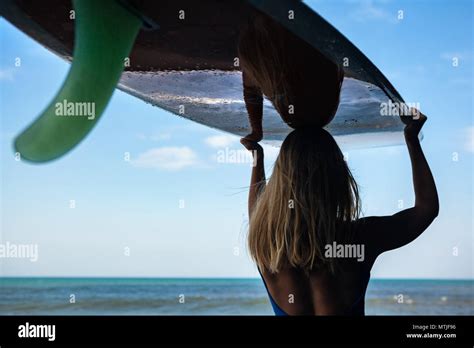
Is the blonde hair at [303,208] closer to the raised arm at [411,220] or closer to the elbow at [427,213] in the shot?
the raised arm at [411,220]

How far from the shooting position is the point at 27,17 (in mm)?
2500

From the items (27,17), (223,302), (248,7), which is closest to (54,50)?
(27,17)

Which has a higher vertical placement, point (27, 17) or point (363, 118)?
point (27, 17)

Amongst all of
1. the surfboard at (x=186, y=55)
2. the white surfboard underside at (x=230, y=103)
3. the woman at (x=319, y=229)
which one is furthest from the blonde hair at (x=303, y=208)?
the white surfboard underside at (x=230, y=103)

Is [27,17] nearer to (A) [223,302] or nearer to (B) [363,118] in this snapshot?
(B) [363,118]

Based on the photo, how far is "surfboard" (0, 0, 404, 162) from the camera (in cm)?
231

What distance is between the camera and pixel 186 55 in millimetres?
2789

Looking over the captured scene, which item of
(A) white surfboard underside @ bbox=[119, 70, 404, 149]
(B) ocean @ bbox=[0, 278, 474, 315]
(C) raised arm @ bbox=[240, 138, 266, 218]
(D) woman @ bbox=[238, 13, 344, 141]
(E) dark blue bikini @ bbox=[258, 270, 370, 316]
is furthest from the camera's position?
(B) ocean @ bbox=[0, 278, 474, 315]

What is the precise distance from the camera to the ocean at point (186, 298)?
40.0 feet

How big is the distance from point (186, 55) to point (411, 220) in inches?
52.0

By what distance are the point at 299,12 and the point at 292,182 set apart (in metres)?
0.58

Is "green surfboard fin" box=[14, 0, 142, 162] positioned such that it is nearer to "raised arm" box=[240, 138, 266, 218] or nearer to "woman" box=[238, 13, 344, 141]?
"woman" box=[238, 13, 344, 141]

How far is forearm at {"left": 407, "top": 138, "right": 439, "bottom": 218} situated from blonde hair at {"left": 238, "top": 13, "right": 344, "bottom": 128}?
16.8 inches

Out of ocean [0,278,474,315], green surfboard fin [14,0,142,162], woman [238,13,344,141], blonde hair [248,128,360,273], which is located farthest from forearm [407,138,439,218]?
ocean [0,278,474,315]
